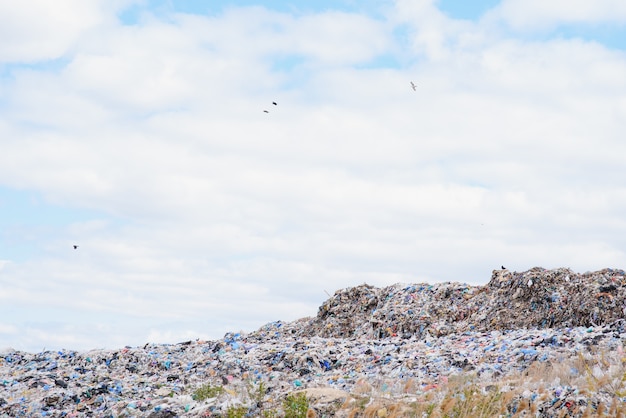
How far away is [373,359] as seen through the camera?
461 inches

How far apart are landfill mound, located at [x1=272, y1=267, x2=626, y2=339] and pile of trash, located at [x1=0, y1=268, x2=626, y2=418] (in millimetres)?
33

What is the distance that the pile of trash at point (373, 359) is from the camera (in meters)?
7.95

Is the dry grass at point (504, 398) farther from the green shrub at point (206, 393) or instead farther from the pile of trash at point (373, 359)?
the green shrub at point (206, 393)

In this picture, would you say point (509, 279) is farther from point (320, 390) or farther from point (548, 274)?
point (320, 390)

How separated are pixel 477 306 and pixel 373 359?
6830mm

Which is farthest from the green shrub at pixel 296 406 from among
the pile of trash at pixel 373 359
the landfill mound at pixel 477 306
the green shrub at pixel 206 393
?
the landfill mound at pixel 477 306

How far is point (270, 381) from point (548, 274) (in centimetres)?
974

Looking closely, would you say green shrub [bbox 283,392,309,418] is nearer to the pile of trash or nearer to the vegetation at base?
the vegetation at base

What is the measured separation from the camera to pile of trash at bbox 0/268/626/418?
313 inches

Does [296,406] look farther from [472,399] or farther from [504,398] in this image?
[504,398]

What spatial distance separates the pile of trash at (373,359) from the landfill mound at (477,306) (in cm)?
3

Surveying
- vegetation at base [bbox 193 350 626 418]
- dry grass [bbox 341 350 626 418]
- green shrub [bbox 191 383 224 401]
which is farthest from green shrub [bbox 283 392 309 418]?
green shrub [bbox 191 383 224 401]

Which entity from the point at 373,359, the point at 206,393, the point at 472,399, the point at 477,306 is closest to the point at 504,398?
the point at 472,399

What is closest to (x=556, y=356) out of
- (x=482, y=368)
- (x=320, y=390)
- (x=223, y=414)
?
(x=482, y=368)
